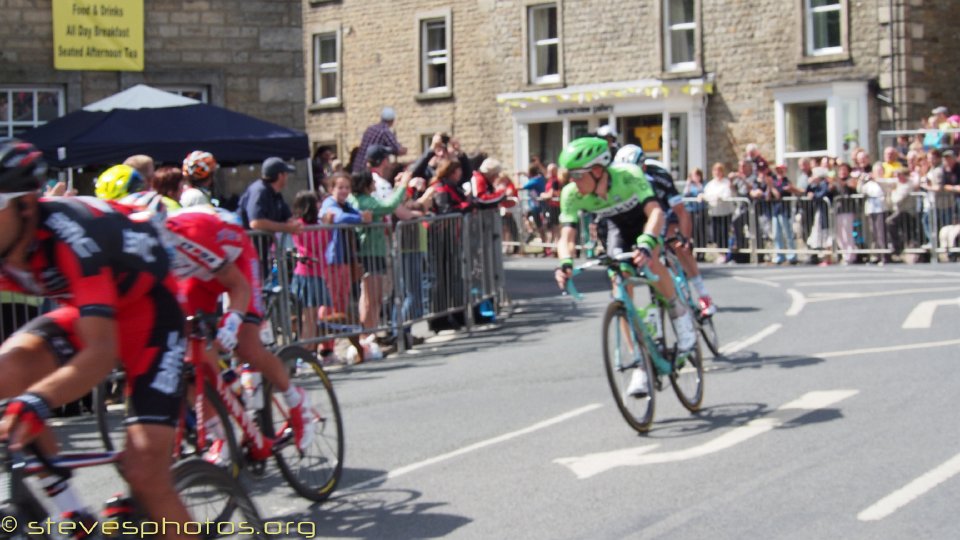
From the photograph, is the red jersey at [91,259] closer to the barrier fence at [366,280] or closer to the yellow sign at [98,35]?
the barrier fence at [366,280]

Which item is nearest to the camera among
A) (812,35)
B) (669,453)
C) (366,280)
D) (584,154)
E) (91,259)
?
(91,259)

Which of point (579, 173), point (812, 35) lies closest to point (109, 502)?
point (579, 173)

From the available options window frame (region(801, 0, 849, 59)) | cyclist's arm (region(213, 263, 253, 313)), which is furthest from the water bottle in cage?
window frame (region(801, 0, 849, 59))

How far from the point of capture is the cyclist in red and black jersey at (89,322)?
4871 mm

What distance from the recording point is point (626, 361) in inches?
388

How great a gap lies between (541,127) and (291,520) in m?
33.8

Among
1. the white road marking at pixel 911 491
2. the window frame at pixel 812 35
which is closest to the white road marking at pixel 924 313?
the white road marking at pixel 911 491

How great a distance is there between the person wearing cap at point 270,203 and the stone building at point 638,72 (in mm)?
22077

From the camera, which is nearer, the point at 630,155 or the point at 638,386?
the point at 638,386

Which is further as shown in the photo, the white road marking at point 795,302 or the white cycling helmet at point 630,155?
the white road marking at point 795,302

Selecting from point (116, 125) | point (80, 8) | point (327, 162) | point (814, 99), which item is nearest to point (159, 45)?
point (80, 8)

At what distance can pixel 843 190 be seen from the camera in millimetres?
26000

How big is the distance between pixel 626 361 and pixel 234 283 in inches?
129

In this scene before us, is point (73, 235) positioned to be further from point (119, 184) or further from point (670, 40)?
point (670, 40)
